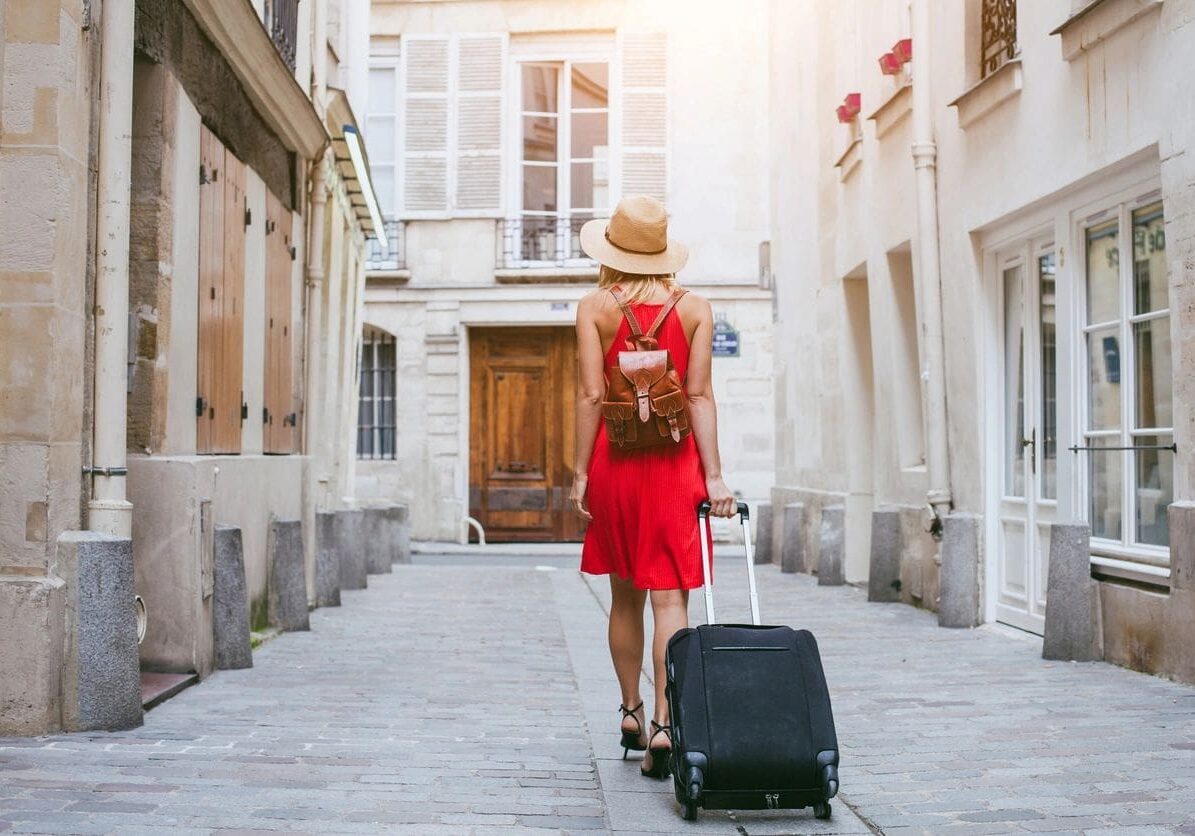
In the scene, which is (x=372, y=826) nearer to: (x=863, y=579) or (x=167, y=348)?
(x=167, y=348)

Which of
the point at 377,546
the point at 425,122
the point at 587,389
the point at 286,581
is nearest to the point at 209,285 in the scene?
the point at 286,581

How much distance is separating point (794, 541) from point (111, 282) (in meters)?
9.35

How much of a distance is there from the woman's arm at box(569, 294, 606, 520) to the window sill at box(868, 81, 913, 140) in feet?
20.4

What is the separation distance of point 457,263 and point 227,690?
14.1 meters

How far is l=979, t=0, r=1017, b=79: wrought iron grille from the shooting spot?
8.52 meters

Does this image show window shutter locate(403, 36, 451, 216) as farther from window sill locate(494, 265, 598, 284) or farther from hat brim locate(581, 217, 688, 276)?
hat brim locate(581, 217, 688, 276)

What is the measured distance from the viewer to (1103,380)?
24.8 ft

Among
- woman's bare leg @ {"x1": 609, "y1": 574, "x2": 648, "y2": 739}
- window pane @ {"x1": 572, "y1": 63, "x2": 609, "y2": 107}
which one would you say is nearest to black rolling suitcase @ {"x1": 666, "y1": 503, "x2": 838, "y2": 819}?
woman's bare leg @ {"x1": 609, "y1": 574, "x2": 648, "y2": 739}

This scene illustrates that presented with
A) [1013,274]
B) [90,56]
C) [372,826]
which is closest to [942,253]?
[1013,274]

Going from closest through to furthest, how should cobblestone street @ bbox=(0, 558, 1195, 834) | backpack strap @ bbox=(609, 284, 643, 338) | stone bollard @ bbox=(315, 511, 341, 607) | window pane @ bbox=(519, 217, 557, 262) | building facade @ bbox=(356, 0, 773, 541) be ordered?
cobblestone street @ bbox=(0, 558, 1195, 834)
backpack strap @ bbox=(609, 284, 643, 338)
stone bollard @ bbox=(315, 511, 341, 607)
building facade @ bbox=(356, 0, 773, 541)
window pane @ bbox=(519, 217, 557, 262)

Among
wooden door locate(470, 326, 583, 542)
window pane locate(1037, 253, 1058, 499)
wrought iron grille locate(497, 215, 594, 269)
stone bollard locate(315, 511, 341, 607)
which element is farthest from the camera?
wrought iron grille locate(497, 215, 594, 269)

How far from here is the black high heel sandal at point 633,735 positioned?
15.5 ft

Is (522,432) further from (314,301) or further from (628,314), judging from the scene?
(628,314)

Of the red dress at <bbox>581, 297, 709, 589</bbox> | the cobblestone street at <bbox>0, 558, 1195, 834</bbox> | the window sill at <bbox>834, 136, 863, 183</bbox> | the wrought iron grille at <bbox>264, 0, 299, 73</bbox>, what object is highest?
the wrought iron grille at <bbox>264, 0, 299, 73</bbox>
